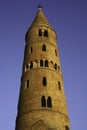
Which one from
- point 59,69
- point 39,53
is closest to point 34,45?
point 39,53

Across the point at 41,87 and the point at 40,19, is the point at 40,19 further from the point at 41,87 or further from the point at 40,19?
the point at 41,87

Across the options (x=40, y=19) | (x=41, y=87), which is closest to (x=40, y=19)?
(x=40, y=19)

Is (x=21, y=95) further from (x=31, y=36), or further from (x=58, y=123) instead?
Result: (x=31, y=36)

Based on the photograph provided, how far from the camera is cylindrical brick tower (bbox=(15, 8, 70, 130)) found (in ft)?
67.5

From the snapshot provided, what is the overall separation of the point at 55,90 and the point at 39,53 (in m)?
3.99

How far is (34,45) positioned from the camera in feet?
83.7

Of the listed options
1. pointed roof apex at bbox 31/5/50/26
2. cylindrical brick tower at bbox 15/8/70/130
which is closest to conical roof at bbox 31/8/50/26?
pointed roof apex at bbox 31/5/50/26

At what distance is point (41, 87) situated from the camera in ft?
72.3

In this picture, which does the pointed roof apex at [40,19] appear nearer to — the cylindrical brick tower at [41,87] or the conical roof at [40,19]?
the conical roof at [40,19]

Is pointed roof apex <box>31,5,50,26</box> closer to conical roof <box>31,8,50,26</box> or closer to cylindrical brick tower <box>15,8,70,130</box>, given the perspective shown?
conical roof <box>31,8,50,26</box>

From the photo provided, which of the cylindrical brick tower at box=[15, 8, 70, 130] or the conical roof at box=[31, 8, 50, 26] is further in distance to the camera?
the conical roof at box=[31, 8, 50, 26]

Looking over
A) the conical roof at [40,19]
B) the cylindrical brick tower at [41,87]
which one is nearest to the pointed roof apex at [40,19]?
the conical roof at [40,19]

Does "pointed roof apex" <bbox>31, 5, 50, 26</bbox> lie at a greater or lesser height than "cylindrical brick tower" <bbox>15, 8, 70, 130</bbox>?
greater

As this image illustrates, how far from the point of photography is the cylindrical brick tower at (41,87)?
2058 centimetres
